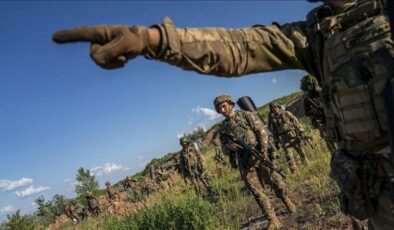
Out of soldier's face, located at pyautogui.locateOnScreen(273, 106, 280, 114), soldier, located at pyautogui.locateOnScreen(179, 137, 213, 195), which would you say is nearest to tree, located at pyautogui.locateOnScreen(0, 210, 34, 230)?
soldier, located at pyautogui.locateOnScreen(179, 137, 213, 195)

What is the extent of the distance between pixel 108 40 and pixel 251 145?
5.32 metres

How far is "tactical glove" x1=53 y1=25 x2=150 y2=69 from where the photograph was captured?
1537 mm

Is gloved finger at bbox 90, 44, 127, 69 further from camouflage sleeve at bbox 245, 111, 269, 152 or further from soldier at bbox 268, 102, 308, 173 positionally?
soldier at bbox 268, 102, 308, 173

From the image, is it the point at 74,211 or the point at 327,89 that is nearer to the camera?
the point at 327,89

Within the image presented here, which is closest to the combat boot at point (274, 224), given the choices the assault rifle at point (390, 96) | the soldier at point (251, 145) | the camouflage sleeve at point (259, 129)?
the soldier at point (251, 145)

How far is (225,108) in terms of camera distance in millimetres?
6641

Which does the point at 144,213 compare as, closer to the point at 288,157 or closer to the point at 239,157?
the point at 239,157

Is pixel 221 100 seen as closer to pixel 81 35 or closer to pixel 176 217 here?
pixel 176 217

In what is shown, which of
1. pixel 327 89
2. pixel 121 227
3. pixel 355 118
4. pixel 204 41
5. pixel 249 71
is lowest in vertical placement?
pixel 121 227

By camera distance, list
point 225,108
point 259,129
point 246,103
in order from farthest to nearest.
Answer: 1. point 246,103
2. point 259,129
3. point 225,108

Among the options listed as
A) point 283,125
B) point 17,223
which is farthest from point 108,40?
point 17,223

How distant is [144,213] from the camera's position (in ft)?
20.4

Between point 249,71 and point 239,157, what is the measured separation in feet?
15.9

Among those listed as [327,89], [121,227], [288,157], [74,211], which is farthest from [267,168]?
[74,211]
